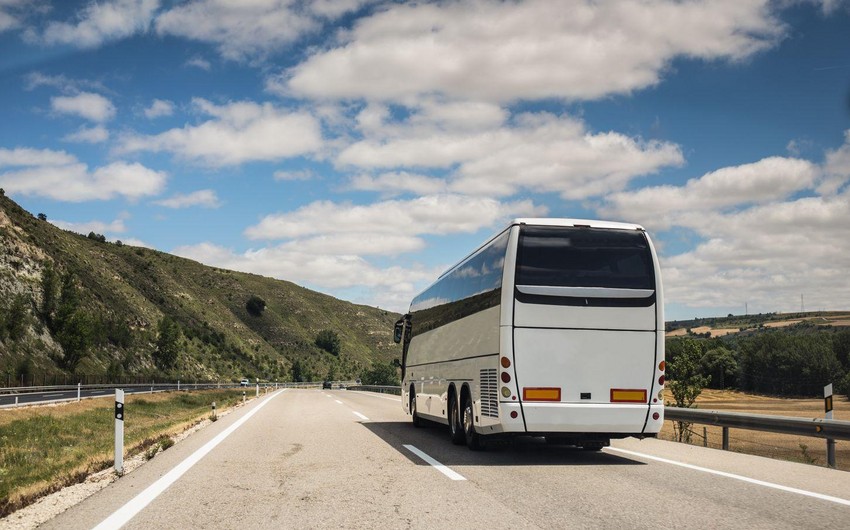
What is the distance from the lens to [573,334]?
1110cm

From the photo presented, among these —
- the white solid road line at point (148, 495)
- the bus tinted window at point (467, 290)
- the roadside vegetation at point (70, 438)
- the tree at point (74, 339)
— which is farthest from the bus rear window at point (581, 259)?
the tree at point (74, 339)

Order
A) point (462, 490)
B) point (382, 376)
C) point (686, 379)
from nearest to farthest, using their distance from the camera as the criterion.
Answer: point (462, 490), point (686, 379), point (382, 376)

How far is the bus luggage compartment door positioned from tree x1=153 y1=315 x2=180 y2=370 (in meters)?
81.1

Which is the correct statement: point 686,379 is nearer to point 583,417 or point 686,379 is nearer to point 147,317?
point 583,417

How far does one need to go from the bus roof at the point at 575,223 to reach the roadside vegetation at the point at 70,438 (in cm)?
684

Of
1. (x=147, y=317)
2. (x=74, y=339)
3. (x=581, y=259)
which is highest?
(x=147, y=317)

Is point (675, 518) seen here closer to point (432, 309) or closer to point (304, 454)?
point (304, 454)

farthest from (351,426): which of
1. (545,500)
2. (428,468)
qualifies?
(545,500)

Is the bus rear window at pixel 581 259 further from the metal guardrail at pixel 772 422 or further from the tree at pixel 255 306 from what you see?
the tree at pixel 255 306

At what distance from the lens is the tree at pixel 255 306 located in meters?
144

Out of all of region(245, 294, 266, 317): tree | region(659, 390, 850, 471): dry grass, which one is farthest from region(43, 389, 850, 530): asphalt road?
region(245, 294, 266, 317): tree

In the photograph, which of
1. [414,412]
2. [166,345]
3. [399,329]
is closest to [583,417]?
[414,412]

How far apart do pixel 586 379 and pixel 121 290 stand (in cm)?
9388

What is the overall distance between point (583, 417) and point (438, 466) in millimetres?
2199
